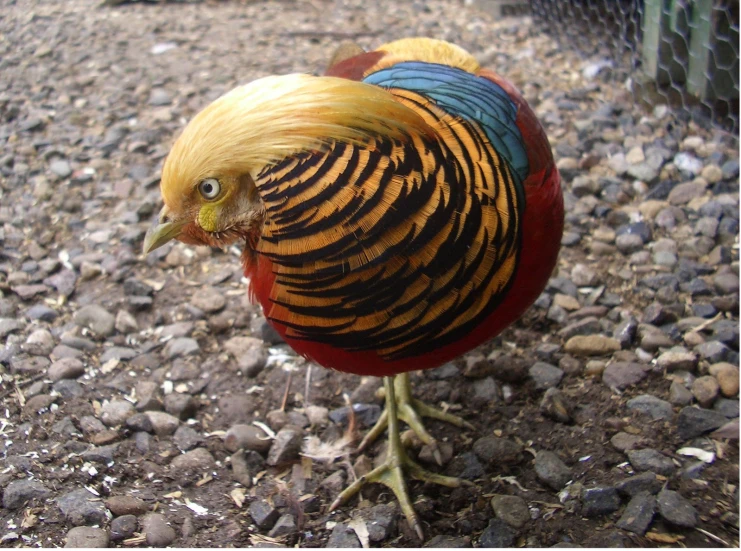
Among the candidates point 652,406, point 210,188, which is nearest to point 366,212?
point 210,188

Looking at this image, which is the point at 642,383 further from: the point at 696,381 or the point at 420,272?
the point at 420,272

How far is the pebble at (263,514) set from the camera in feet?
6.90

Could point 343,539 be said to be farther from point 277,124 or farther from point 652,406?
point 277,124

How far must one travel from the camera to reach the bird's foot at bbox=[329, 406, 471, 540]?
223 centimetres

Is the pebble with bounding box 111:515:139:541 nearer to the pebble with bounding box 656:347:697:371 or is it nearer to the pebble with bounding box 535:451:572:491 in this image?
the pebble with bounding box 535:451:572:491

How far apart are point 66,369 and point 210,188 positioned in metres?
1.20

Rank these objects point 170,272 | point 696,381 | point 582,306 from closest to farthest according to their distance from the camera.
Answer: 1. point 696,381
2. point 582,306
3. point 170,272

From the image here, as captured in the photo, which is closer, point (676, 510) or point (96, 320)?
point (676, 510)

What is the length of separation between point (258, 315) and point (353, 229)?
147 centimetres

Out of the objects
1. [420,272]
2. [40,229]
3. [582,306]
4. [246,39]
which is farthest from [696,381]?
[246,39]

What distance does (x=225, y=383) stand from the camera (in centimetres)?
266

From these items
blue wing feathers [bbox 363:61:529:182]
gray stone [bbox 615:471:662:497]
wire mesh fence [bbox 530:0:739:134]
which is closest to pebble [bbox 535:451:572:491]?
gray stone [bbox 615:471:662:497]

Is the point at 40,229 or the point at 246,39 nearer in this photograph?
the point at 40,229

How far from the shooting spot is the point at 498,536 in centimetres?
203
